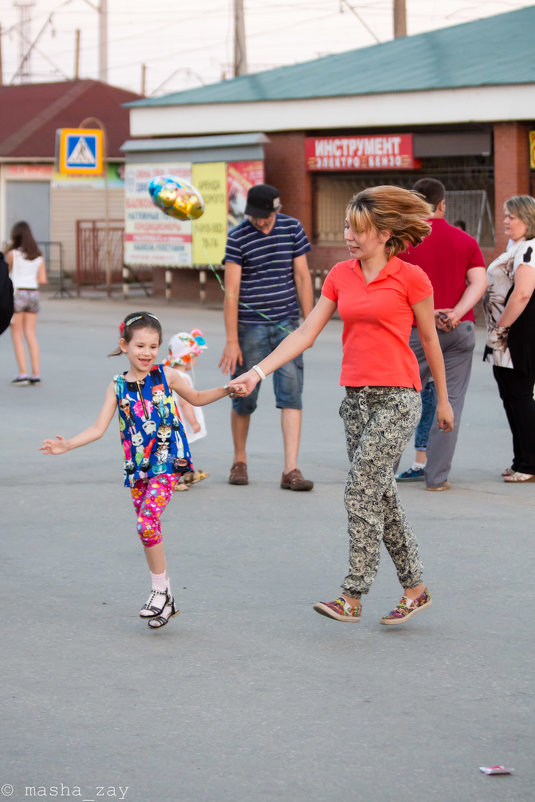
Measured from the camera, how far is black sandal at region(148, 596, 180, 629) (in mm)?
5613

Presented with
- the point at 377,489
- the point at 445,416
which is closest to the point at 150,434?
the point at 377,489

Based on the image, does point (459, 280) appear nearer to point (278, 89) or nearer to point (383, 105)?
point (383, 105)

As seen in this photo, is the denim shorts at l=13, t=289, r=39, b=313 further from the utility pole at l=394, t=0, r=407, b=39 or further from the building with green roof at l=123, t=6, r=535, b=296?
the utility pole at l=394, t=0, r=407, b=39

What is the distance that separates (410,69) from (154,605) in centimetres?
2054

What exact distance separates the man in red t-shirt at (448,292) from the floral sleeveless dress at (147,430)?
3.24 metres

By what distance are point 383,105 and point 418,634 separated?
18.9 meters

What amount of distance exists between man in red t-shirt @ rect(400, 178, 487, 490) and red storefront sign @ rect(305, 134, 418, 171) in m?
15.0

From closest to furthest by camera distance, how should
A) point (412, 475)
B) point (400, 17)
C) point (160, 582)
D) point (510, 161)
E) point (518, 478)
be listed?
1. point (160, 582)
2. point (518, 478)
3. point (412, 475)
4. point (510, 161)
5. point (400, 17)

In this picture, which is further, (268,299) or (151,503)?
(268,299)

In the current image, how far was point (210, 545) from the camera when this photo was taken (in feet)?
23.7

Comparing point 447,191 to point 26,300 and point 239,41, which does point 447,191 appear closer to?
point 26,300

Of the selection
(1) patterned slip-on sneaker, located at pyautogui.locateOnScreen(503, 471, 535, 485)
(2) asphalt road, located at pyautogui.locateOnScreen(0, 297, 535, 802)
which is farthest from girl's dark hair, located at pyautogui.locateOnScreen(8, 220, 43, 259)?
(1) patterned slip-on sneaker, located at pyautogui.locateOnScreen(503, 471, 535, 485)

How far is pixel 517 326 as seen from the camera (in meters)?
9.10

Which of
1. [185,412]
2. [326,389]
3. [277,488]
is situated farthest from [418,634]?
[326,389]
